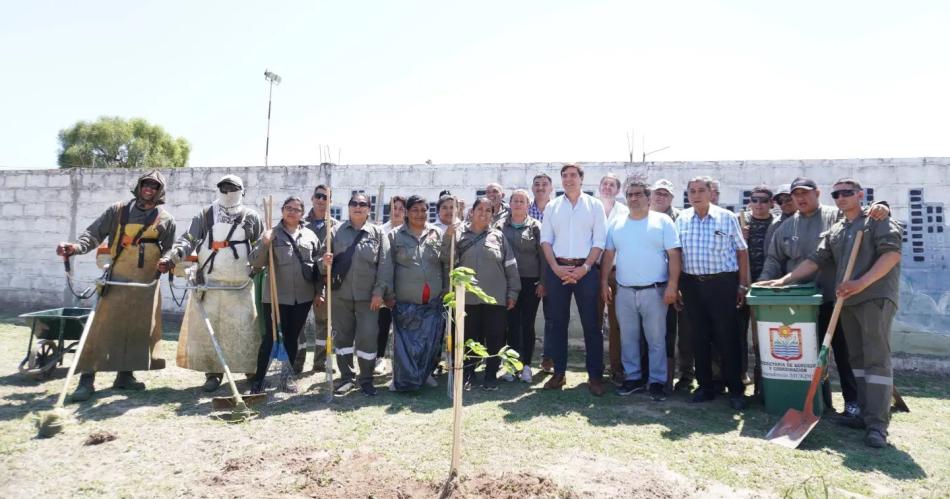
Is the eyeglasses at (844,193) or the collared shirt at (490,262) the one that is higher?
the eyeglasses at (844,193)

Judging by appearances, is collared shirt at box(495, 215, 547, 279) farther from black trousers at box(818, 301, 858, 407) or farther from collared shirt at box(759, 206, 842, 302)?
black trousers at box(818, 301, 858, 407)

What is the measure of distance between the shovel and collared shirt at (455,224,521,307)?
2.26 meters

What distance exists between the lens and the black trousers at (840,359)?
4164 mm

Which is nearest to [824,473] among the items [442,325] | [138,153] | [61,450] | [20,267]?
[442,325]

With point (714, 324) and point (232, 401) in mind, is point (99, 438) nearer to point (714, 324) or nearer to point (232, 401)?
point (232, 401)

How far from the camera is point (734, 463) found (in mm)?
3168

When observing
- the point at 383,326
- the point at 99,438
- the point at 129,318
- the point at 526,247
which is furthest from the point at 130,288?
the point at 526,247

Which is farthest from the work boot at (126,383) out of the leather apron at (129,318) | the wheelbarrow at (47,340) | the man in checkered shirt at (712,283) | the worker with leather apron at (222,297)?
the man in checkered shirt at (712,283)

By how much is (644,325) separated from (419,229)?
2197 millimetres

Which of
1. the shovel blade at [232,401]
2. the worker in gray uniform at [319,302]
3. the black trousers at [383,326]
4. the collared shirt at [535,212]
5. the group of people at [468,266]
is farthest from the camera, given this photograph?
the collared shirt at [535,212]

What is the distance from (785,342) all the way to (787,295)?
1.20ft

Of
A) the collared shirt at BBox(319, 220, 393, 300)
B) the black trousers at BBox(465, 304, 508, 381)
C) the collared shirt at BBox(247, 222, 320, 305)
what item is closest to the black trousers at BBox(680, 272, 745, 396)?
the black trousers at BBox(465, 304, 508, 381)

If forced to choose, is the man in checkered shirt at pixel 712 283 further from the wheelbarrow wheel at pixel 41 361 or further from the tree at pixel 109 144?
the tree at pixel 109 144

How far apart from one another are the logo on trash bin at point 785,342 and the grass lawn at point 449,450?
0.51 m
